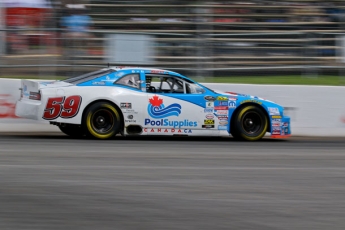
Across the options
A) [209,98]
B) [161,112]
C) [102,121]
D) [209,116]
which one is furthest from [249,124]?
[102,121]

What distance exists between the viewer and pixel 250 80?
1421 centimetres

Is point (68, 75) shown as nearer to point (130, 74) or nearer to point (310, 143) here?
point (130, 74)

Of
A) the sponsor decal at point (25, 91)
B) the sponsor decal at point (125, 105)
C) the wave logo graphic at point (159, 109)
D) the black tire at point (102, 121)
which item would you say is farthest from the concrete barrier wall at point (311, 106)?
the sponsor decal at point (25, 91)

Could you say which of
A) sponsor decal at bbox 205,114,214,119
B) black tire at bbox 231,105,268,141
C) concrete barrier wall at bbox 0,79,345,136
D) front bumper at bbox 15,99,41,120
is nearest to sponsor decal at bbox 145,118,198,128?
sponsor decal at bbox 205,114,214,119

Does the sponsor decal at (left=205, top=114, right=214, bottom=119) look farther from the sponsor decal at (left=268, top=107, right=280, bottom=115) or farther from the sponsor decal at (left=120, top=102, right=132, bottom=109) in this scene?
the sponsor decal at (left=120, top=102, right=132, bottom=109)

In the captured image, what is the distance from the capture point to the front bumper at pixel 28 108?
35.4 ft

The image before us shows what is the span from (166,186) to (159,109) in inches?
176

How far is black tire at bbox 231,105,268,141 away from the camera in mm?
11625

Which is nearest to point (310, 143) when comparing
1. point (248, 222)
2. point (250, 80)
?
point (250, 80)

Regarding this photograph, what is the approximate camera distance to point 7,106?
12.4 m

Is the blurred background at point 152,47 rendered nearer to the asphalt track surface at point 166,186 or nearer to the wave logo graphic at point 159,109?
the wave logo graphic at point 159,109

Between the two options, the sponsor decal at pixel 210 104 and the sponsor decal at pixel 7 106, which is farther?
the sponsor decal at pixel 7 106

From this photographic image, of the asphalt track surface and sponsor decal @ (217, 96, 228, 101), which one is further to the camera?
sponsor decal @ (217, 96, 228, 101)

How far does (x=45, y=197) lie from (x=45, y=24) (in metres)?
8.51
